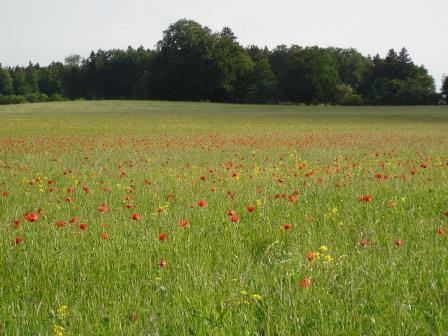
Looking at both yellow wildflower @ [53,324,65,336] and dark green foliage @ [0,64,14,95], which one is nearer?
yellow wildflower @ [53,324,65,336]

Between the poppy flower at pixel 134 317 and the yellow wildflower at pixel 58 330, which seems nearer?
the yellow wildflower at pixel 58 330

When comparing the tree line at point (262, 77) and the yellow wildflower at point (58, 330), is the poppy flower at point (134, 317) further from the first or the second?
the tree line at point (262, 77)

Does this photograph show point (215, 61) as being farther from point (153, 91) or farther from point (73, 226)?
point (73, 226)

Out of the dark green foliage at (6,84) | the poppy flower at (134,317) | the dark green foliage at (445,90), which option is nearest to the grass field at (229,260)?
the poppy flower at (134,317)

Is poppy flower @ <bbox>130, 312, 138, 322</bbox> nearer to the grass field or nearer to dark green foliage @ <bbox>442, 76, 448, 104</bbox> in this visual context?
the grass field

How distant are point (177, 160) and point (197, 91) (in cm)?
8467

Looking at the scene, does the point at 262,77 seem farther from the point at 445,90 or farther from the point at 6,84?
the point at 6,84

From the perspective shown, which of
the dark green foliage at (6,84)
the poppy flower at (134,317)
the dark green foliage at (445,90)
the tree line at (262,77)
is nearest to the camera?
the poppy flower at (134,317)

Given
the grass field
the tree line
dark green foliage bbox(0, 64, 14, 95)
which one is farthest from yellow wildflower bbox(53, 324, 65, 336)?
dark green foliage bbox(0, 64, 14, 95)

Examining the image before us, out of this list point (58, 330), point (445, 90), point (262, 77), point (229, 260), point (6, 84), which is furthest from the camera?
point (6, 84)

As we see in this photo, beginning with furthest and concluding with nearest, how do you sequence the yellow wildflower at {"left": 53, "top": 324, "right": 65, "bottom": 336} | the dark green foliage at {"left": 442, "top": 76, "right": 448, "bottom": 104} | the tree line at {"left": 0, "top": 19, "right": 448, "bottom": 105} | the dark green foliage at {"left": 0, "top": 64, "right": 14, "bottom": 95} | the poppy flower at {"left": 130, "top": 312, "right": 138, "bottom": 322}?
1. the dark green foliage at {"left": 0, "top": 64, "right": 14, "bottom": 95}
2. the tree line at {"left": 0, "top": 19, "right": 448, "bottom": 105}
3. the dark green foliage at {"left": 442, "top": 76, "right": 448, "bottom": 104}
4. the poppy flower at {"left": 130, "top": 312, "right": 138, "bottom": 322}
5. the yellow wildflower at {"left": 53, "top": 324, "right": 65, "bottom": 336}

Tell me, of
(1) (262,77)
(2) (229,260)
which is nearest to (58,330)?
(2) (229,260)

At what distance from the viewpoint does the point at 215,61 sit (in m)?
96.9

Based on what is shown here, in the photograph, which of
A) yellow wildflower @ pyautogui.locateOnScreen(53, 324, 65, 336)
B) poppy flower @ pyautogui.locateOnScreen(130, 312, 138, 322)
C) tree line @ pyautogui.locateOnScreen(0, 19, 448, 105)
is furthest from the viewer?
tree line @ pyautogui.locateOnScreen(0, 19, 448, 105)
